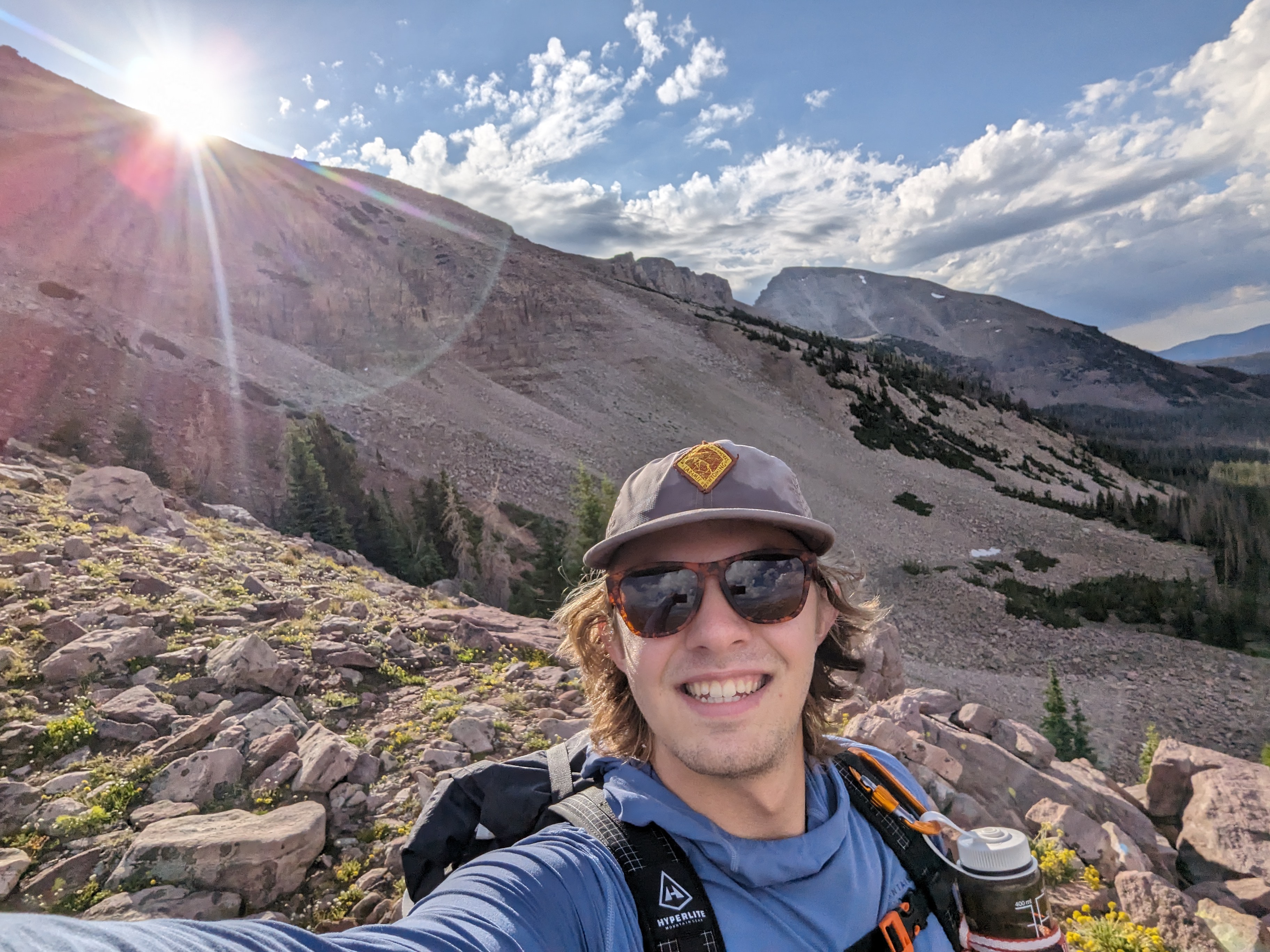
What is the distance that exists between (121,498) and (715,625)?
40.4 ft

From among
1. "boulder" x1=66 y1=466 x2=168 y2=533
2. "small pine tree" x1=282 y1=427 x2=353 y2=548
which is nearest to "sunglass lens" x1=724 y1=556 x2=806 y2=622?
"boulder" x1=66 y1=466 x2=168 y2=533

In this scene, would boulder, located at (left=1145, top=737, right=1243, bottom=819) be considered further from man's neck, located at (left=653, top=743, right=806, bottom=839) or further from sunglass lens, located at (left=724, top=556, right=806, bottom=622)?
sunglass lens, located at (left=724, top=556, right=806, bottom=622)

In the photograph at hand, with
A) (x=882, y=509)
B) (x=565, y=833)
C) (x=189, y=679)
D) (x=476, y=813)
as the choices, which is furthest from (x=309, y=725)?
(x=882, y=509)

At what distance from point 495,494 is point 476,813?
1061 inches

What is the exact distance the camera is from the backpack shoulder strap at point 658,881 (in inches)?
74.2

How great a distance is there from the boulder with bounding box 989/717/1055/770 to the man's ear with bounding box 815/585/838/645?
19.1ft

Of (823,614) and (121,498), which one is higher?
(823,614)

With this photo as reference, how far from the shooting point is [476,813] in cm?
243

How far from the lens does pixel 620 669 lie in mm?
2945

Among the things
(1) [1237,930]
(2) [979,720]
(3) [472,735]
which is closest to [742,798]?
(3) [472,735]

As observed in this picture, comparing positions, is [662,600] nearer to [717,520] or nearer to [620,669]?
[717,520]

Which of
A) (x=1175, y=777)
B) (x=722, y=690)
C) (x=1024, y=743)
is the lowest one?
(x=1175, y=777)

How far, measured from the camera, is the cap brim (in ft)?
7.79

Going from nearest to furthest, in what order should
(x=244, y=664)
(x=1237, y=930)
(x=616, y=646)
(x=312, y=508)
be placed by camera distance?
(x=616, y=646) → (x=1237, y=930) → (x=244, y=664) → (x=312, y=508)
